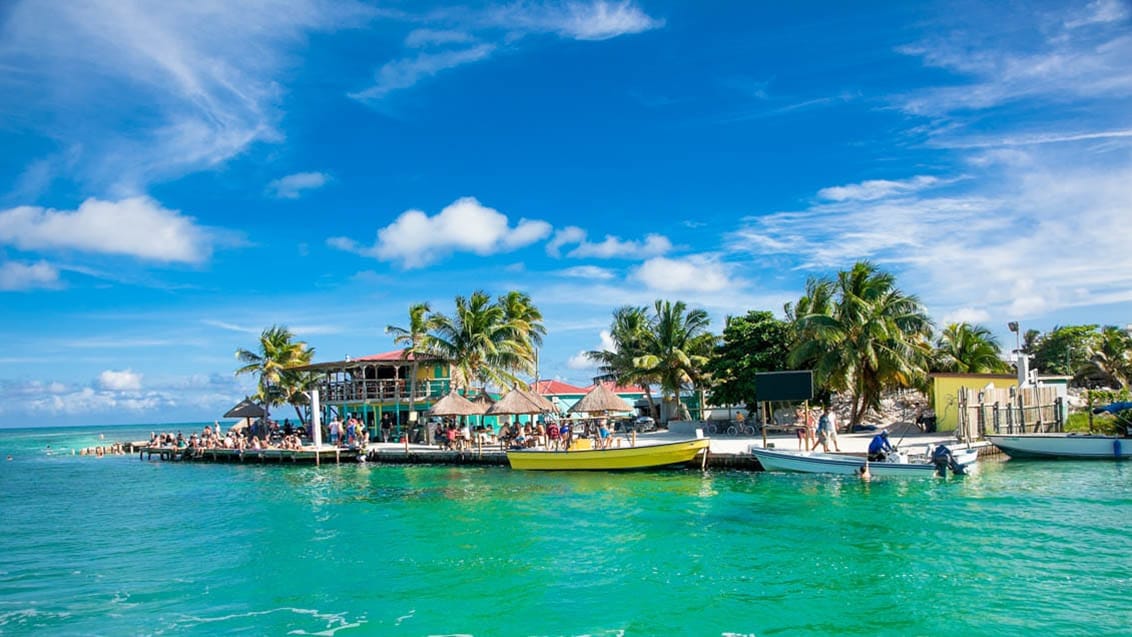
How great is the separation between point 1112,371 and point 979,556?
36.7 metres

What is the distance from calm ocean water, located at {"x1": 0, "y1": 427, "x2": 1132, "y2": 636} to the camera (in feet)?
33.1

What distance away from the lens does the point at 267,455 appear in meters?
34.9

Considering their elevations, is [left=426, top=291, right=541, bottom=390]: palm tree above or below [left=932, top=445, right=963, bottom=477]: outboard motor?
above

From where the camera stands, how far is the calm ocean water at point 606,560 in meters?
10.1

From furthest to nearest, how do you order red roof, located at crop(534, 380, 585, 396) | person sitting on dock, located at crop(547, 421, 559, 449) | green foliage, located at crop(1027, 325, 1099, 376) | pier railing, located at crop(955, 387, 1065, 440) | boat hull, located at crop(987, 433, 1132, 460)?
red roof, located at crop(534, 380, 585, 396), green foliage, located at crop(1027, 325, 1099, 376), person sitting on dock, located at crop(547, 421, 559, 449), pier railing, located at crop(955, 387, 1065, 440), boat hull, located at crop(987, 433, 1132, 460)

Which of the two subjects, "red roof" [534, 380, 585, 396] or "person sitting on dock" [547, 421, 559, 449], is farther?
"red roof" [534, 380, 585, 396]

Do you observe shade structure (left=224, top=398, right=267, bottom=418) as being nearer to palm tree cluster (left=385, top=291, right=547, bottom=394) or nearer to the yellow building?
palm tree cluster (left=385, top=291, right=547, bottom=394)

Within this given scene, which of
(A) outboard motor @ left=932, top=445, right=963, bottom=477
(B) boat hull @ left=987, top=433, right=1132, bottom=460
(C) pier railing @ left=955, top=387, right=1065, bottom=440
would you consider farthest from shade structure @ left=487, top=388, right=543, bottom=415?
(B) boat hull @ left=987, top=433, right=1132, bottom=460

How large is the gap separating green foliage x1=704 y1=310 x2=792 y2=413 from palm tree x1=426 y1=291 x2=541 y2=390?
9.65m

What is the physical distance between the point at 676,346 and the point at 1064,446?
17.6 m

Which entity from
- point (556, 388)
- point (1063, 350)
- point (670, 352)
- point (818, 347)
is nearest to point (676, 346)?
point (670, 352)

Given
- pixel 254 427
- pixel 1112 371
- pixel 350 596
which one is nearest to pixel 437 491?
pixel 350 596

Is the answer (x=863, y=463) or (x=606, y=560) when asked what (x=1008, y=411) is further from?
(x=606, y=560)

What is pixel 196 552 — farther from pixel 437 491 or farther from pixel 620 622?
pixel 620 622
